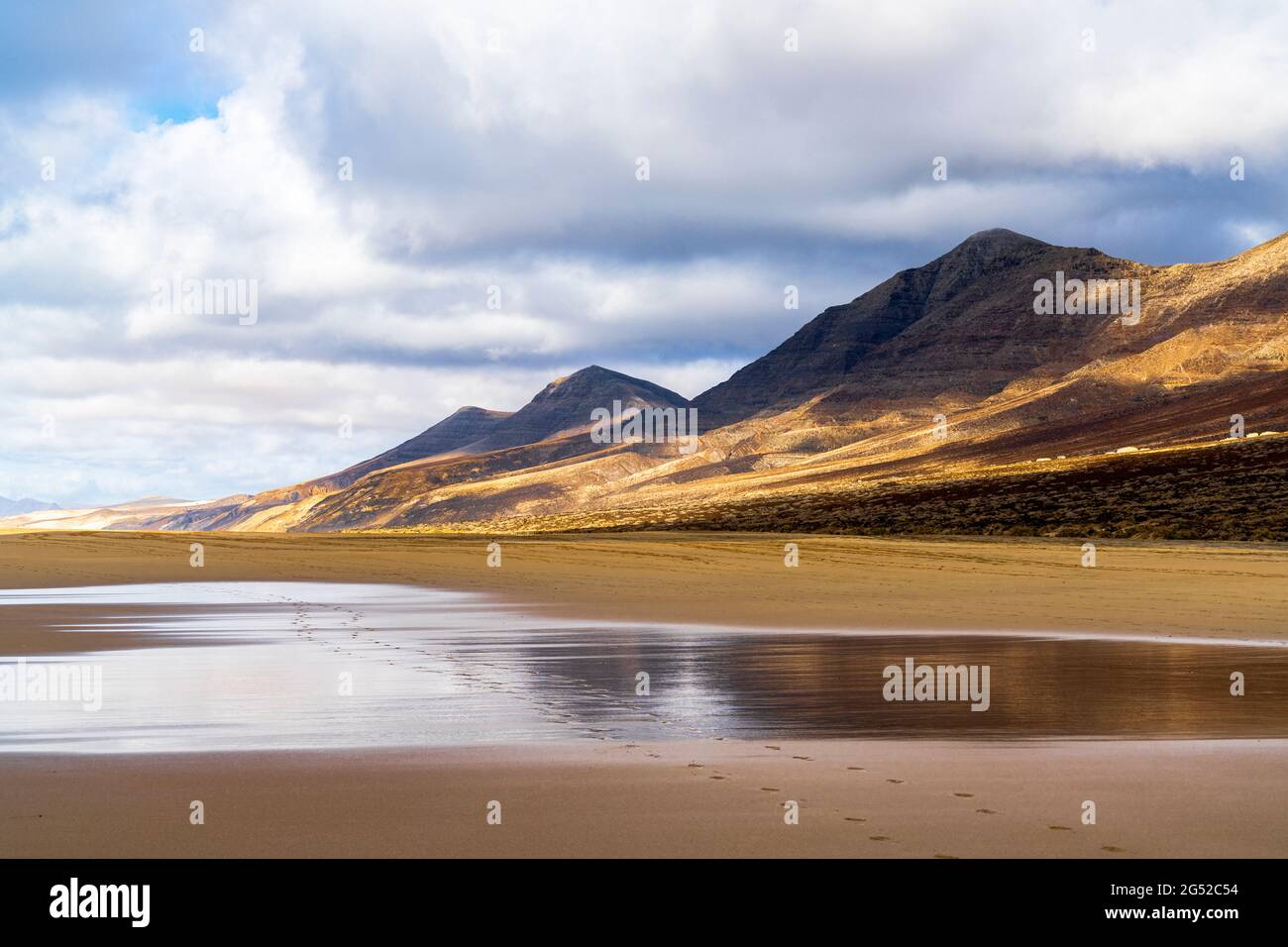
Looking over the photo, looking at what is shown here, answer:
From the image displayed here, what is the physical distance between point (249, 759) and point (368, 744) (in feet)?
3.70

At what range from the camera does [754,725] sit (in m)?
13.0

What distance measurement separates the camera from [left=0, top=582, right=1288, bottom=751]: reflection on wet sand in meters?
12.6

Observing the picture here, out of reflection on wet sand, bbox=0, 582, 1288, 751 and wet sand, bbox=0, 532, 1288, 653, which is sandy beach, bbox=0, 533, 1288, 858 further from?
wet sand, bbox=0, 532, 1288, 653

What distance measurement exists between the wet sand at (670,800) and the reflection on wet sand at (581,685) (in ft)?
3.11

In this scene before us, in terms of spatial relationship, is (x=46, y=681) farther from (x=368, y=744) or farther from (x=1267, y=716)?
(x=1267, y=716)

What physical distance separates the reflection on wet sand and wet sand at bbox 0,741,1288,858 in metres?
0.95

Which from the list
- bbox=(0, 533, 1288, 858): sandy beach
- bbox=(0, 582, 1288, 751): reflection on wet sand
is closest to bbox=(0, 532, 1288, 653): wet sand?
bbox=(0, 582, 1288, 751): reflection on wet sand

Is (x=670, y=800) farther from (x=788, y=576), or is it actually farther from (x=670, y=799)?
(x=788, y=576)

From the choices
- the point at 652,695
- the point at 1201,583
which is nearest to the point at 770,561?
the point at 1201,583

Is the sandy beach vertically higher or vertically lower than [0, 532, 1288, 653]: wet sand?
lower

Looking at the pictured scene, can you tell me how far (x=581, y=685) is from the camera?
1633cm

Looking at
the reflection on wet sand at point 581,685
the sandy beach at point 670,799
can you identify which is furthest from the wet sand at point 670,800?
the reflection on wet sand at point 581,685

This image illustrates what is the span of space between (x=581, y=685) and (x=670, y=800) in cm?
707
